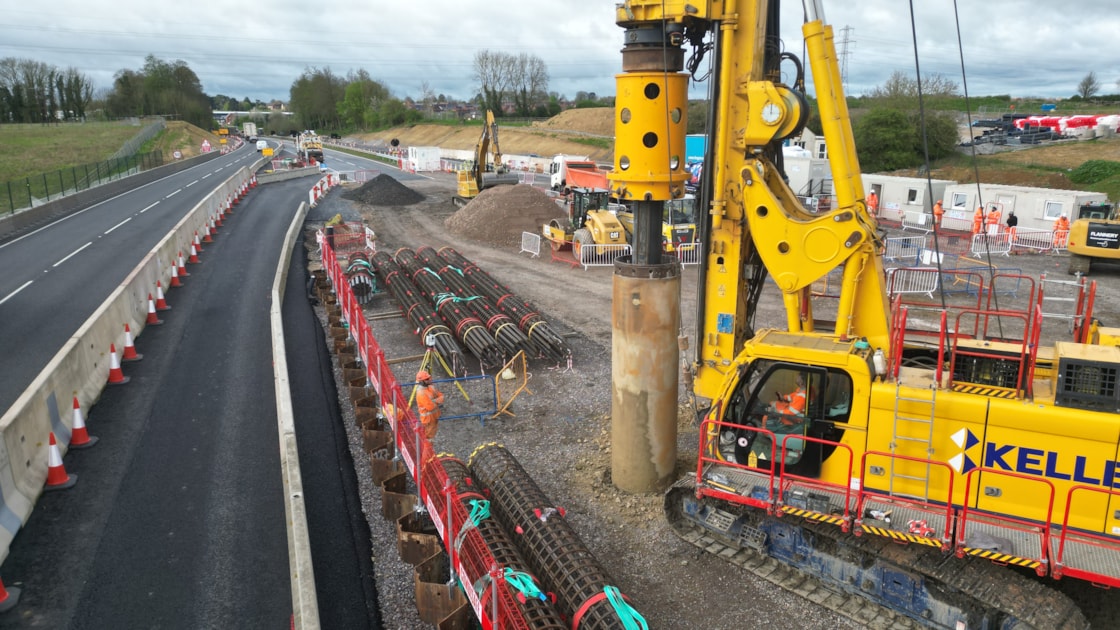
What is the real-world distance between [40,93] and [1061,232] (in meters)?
109

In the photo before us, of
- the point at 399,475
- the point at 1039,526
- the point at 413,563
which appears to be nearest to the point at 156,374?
the point at 399,475

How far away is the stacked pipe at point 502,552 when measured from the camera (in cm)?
670

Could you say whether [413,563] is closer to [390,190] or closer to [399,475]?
[399,475]

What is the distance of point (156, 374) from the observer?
1336cm

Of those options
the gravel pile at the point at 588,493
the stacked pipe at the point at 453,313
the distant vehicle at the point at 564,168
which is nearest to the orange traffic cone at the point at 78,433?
the gravel pile at the point at 588,493

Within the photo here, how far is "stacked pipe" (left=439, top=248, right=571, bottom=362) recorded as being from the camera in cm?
1562

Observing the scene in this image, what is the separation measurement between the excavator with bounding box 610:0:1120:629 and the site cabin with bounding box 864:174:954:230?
90.5ft

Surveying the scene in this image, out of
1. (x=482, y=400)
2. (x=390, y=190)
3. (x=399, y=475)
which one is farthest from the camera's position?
(x=390, y=190)

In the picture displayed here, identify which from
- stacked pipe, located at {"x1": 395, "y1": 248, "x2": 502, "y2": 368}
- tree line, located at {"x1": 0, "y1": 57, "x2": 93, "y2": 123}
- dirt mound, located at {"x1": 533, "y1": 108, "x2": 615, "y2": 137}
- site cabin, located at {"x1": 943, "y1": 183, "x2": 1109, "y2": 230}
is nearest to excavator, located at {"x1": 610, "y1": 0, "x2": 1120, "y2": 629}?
stacked pipe, located at {"x1": 395, "y1": 248, "x2": 502, "y2": 368}

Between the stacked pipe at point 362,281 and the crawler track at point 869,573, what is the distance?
13525mm

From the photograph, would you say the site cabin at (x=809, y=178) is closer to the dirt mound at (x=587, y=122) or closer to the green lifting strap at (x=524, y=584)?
the green lifting strap at (x=524, y=584)

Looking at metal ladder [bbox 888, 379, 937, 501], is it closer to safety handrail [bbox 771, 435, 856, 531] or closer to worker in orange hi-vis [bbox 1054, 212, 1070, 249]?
safety handrail [bbox 771, 435, 856, 531]

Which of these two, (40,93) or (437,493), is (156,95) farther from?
(437,493)

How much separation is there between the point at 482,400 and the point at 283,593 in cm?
650
